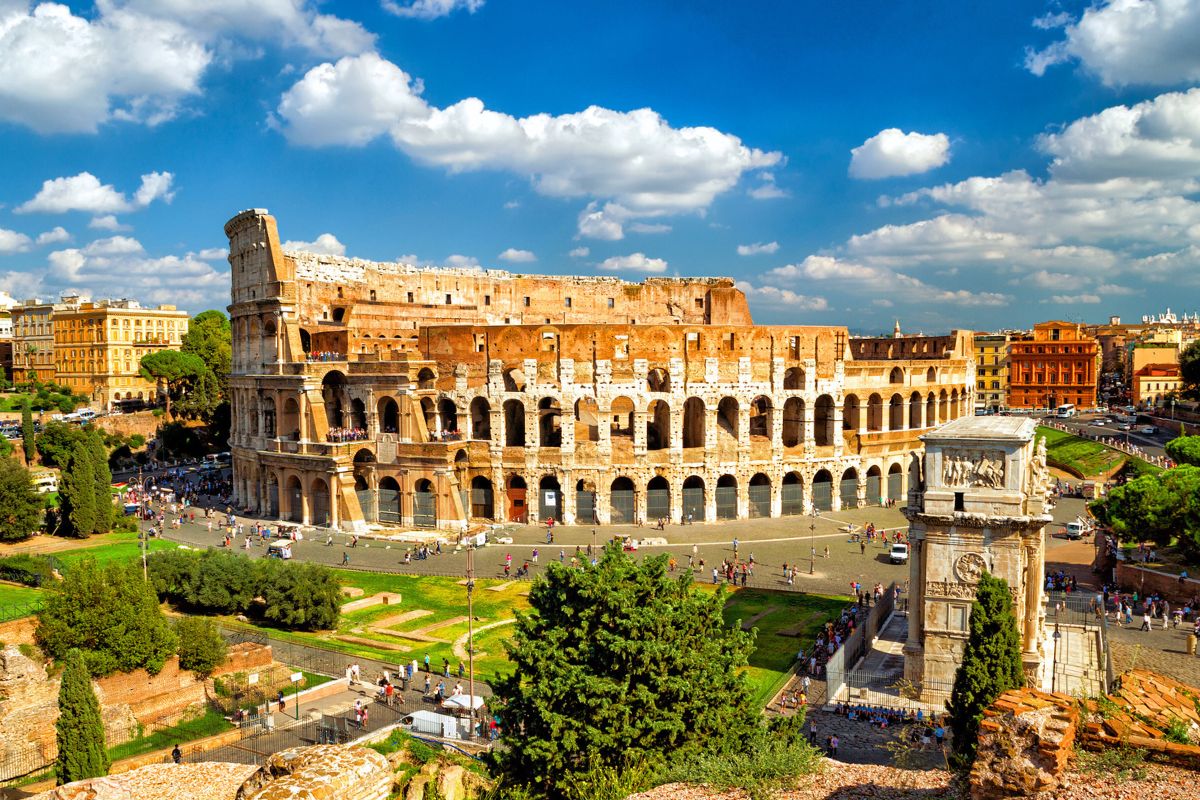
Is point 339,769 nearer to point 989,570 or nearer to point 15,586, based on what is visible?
point 989,570

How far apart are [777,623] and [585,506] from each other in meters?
18.5

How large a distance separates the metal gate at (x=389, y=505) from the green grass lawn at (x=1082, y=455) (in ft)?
140

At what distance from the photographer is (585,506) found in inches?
1880

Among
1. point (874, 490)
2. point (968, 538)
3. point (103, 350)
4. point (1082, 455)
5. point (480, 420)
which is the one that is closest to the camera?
point (968, 538)

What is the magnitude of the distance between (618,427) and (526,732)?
155 ft

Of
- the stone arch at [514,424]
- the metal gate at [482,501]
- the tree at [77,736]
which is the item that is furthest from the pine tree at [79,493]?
the tree at [77,736]

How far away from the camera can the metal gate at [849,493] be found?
51469mm

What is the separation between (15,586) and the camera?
29.7m

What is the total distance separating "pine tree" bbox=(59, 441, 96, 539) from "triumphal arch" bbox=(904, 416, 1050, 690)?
3881 centimetres

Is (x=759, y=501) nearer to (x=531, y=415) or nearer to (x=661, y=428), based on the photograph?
(x=661, y=428)

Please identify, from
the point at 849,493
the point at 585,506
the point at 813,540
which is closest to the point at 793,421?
the point at 849,493

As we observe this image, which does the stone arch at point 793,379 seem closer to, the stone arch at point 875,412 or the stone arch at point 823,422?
the stone arch at point 823,422

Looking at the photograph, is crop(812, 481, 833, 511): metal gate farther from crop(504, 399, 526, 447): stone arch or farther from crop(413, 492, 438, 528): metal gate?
crop(413, 492, 438, 528): metal gate

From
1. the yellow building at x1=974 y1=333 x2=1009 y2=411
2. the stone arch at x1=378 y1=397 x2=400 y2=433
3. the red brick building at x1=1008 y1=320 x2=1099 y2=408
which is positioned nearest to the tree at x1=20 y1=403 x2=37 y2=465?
the stone arch at x1=378 y1=397 x2=400 y2=433
